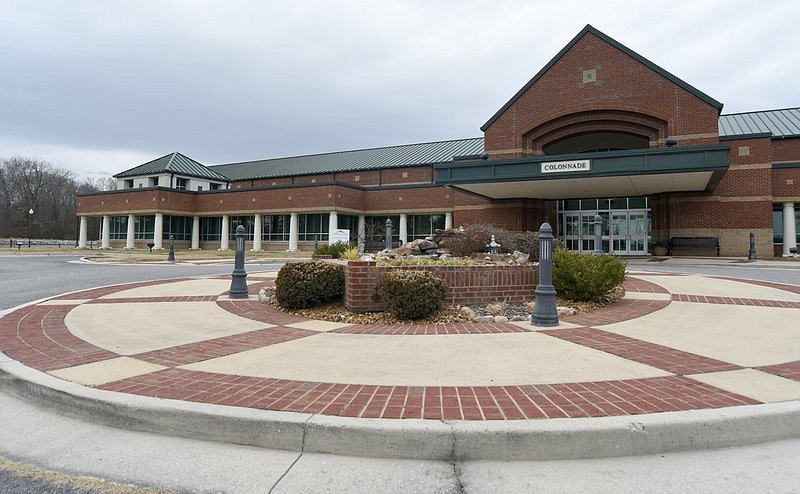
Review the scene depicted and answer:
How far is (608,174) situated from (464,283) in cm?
1702

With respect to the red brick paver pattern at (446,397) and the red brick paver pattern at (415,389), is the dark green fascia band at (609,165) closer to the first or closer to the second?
the red brick paver pattern at (415,389)

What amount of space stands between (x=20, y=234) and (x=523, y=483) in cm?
12005

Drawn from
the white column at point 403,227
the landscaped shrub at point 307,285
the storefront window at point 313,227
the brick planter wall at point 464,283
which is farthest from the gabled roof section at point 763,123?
the storefront window at point 313,227

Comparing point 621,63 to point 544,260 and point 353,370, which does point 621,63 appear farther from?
point 353,370

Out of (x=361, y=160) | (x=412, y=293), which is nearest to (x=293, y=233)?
(x=361, y=160)

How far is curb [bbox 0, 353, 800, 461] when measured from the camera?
9.74 feet

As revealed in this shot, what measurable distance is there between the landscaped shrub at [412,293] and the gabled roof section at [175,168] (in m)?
54.0

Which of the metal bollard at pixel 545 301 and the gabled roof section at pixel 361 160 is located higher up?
the gabled roof section at pixel 361 160

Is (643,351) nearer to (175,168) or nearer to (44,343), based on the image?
(44,343)

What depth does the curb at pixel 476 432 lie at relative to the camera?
297 centimetres

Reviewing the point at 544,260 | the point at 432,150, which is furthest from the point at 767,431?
the point at 432,150

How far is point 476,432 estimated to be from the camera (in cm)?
297

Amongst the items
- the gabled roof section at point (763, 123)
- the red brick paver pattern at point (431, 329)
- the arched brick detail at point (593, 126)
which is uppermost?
the gabled roof section at point (763, 123)

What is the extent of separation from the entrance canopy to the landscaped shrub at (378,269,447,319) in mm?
17969
